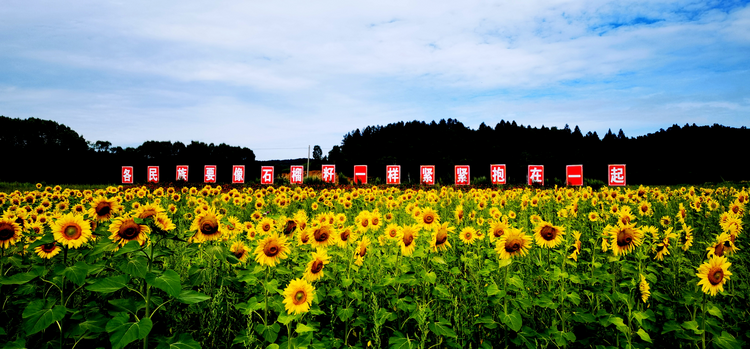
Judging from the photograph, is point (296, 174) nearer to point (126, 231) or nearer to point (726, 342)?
point (126, 231)

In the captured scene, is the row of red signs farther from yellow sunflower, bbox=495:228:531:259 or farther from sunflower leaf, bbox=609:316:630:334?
sunflower leaf, bbox=609:316:630:334

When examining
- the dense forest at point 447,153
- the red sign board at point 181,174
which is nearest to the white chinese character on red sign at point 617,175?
the dense forest at point 447,153

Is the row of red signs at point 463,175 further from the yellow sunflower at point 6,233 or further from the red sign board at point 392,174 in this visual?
the yellow sunflower at point 6,233

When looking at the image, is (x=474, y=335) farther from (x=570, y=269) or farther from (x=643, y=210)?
(x=643, y=210)

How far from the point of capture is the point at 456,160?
44.7 m

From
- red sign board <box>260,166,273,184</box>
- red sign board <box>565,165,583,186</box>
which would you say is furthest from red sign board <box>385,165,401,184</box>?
red sign board <box>565,165,583,186</box>

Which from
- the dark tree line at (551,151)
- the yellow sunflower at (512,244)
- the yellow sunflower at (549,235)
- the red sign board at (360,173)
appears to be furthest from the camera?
the dark tree line at (551,151)

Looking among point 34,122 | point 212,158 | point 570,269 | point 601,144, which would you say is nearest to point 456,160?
point 601,144

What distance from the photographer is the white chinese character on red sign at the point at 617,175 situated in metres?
20.0

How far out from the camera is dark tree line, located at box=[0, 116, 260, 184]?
31156 millimetres

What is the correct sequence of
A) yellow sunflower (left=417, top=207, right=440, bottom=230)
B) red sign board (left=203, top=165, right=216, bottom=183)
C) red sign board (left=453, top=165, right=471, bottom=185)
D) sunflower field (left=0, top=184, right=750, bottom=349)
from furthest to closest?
red sign board (left=203, top=165, right=216, bottom=183)
red sign board (left=453, top=165, right=471, bottom=185)
yellow sunflower (left=417, top=207, right=440, bottom=230)
sunflower field (left=0, top=184, right=750, bottom=349)

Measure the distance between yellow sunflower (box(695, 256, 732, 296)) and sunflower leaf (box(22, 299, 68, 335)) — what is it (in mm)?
3545

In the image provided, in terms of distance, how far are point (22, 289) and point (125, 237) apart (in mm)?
654

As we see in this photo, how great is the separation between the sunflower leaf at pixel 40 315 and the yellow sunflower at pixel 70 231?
46 centimetres
